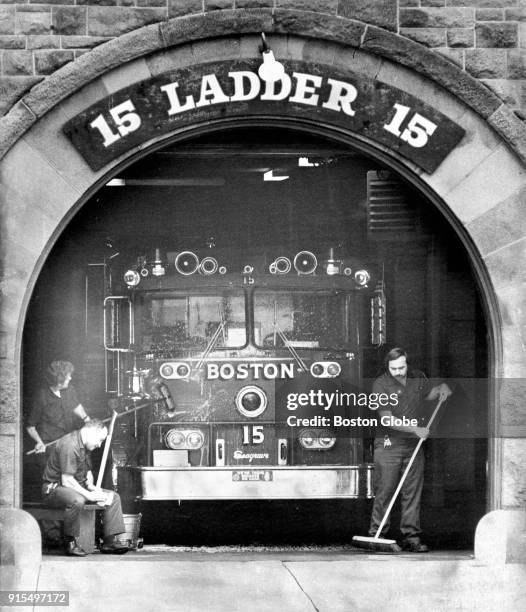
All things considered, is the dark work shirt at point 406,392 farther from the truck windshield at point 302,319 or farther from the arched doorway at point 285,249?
the truck windshield at point 302,319

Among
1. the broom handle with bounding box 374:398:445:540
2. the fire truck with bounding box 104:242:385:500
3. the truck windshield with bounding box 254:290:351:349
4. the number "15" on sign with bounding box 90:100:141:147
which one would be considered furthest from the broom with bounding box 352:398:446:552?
the number "15" on sign with bounding box 90:100:141:147

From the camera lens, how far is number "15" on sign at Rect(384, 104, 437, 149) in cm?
1013

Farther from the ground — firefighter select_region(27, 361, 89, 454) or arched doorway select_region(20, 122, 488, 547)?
arched doorway select_region(20, 122, 488, 547)

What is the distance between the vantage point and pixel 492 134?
1015cm

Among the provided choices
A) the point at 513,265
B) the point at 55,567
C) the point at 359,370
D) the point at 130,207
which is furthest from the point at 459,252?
the point at 55,567

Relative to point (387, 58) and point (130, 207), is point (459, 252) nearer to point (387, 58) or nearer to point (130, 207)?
point (387, 58)

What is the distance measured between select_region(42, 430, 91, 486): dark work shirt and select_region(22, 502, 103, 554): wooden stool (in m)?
0.22

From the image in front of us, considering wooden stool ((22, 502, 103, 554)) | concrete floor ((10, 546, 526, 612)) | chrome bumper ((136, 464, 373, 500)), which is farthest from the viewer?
chrome bumper ((136, 464, 373, 500))

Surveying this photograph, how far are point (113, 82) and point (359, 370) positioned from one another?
3.21m

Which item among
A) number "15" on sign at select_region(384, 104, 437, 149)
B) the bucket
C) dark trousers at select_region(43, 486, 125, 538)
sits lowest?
the bucket

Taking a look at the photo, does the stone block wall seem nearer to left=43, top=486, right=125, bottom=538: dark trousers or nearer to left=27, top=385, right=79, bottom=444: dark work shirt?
left=27, top=385, right=79, bottom=444: dark work shirt

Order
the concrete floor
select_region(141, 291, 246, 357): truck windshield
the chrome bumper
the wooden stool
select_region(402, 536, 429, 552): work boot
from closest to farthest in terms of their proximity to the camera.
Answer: the concrete floor < the wooden stool < the chrome bumper < select_region(402, 536, 429, 552): work boot < select_region(141, 291, 246, 357): truck windshield

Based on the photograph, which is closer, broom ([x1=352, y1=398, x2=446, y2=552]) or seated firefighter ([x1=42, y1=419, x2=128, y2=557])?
seated firefighter ([x1=42, y1=419, x2=128, y2=557])

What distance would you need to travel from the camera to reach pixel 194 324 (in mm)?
10844
